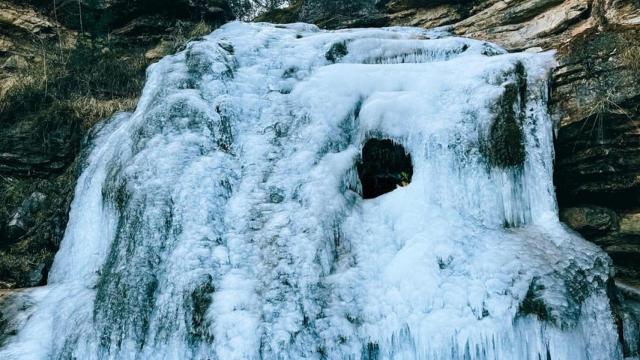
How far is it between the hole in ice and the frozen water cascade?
130 millimetres

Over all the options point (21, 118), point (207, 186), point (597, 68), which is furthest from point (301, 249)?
point (21, 118)

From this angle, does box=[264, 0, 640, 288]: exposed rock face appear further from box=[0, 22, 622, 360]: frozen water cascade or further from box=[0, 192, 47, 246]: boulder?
box=[0, 192, 47, 246]: boulder

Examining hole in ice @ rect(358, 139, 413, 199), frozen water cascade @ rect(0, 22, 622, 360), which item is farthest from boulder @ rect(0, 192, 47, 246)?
hole in ice @ rect(358, 139, 413, 199)

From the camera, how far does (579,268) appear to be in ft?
12.7

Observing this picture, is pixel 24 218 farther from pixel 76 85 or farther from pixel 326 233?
pixel 326 233

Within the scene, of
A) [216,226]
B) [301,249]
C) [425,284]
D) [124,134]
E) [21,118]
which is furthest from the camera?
[21,118]

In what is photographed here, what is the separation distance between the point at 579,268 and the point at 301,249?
6.91ft

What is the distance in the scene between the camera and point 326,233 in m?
4.36

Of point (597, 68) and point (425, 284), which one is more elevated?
point (597, 68)

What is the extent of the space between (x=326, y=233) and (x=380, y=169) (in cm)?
108

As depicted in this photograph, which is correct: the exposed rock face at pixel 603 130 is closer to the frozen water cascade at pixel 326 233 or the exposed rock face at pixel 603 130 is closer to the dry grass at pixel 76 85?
the frozen water cascade at pixel 326 233

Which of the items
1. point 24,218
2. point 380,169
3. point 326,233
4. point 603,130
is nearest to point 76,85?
point 24,218

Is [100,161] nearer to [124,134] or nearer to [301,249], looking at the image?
[124,134]

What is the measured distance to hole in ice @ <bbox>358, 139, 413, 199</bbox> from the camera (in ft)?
16.6
